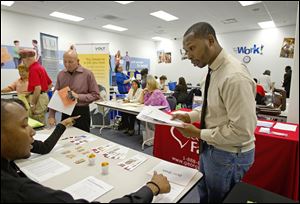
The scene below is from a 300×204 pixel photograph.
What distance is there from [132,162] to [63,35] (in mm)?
6549

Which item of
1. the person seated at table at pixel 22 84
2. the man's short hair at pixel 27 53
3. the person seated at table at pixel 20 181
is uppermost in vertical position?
the man's short hair at pixel 27 53

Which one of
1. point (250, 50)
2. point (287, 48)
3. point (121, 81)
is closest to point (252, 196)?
point (121, 81)

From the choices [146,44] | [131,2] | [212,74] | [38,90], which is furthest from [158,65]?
[212,74]

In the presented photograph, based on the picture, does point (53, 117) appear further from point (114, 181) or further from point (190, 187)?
point (190, 187)

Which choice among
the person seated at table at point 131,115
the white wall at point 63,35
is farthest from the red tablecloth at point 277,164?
the person seated at table at point 131,115

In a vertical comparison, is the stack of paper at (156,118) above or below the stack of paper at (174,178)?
above

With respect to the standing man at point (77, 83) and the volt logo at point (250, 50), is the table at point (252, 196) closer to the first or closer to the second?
the standing man at point (77, 83)

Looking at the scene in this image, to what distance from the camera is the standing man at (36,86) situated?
204 cm

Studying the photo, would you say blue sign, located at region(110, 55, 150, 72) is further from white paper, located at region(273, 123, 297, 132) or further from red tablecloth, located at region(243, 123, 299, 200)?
red tablecloth, located at region(243, 123, 299, 200)

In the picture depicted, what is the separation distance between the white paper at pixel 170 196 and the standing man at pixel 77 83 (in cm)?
139

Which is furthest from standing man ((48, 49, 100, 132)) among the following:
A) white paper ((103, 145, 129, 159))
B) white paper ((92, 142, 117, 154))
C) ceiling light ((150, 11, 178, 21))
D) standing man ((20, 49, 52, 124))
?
ceiling light ((150, 11, 178, 21))

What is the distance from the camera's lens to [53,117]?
203 centimetres

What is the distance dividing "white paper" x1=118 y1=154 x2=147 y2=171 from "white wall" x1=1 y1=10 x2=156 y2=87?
876mm

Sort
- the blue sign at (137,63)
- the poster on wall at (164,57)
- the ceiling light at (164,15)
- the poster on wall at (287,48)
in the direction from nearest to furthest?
the ceiling light at (164,15) < the poster on wall at (287,48) < the blue sign at (137,63) < the poster on wall at (164,57)
